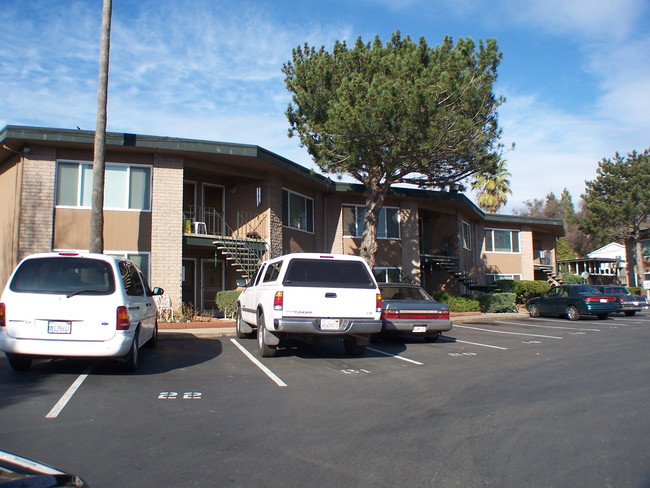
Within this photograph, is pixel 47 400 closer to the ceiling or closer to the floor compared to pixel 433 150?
closer to the floor

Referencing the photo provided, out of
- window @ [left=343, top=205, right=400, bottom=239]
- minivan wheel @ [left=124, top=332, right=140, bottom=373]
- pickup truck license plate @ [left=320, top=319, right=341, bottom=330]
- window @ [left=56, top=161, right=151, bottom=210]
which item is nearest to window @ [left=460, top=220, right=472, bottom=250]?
Result: window @ [left=343, top=205, right=400, bottom=239]

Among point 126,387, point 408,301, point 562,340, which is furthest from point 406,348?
point 126,387

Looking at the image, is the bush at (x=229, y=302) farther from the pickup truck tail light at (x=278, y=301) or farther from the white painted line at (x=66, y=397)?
the white painted line at (x=66, y=397)

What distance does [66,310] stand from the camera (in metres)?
7.75

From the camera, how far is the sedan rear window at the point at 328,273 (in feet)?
32.7

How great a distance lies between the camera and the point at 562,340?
1398cm

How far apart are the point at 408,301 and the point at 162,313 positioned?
833 centimetres

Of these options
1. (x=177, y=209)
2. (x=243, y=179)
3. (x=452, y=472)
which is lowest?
(x=452, y=472)

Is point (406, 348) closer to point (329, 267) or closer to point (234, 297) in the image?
point (329, 267)

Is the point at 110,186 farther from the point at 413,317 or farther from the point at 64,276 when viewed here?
the point at 413,317

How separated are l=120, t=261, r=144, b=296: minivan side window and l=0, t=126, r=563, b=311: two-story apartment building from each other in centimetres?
818

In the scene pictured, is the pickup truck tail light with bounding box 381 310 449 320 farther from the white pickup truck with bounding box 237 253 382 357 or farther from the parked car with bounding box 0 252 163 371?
the parked car with bounding box 0 252 163 371

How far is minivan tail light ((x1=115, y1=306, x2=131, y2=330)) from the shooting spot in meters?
7.89

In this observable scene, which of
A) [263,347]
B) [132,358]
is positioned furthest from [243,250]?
[132,358]
